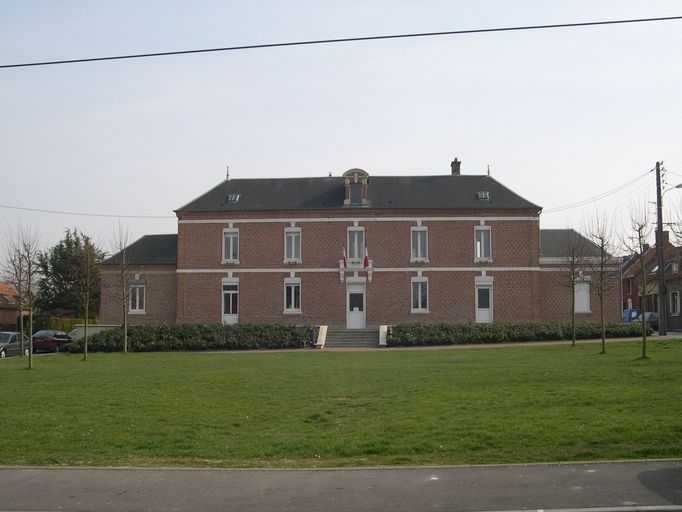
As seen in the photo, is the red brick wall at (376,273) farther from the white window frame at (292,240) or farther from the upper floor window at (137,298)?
the upper floor window at (137,298)

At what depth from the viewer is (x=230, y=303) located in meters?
45.0

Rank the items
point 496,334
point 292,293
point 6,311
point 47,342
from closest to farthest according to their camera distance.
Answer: point 496,334
point 47,342
point 292,293
point 6,311

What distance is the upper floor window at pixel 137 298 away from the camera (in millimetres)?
46237

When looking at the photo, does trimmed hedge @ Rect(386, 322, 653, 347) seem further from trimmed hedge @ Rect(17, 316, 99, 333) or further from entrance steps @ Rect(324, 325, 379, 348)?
trimmed hedge @ Rect(17, 316, 99, 333)

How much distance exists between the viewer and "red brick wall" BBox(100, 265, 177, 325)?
46.2 metres

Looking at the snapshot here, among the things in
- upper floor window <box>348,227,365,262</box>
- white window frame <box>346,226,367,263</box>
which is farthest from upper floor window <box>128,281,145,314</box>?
upper floor window <box>348,227,365,262</box>

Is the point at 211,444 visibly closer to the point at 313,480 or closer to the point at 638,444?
the point at 313,480

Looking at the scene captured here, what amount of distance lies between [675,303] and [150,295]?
3646cm

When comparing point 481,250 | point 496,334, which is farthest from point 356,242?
point 496,334

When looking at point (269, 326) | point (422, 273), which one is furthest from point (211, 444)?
point (422, 273)

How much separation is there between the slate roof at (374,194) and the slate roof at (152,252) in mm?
3567

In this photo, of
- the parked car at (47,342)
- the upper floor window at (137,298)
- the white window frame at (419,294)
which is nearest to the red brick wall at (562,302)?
the white window frame at (419,294)

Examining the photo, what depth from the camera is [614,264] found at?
4172 centimetres

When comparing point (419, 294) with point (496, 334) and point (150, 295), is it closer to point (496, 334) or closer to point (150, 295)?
point (496, 334)
